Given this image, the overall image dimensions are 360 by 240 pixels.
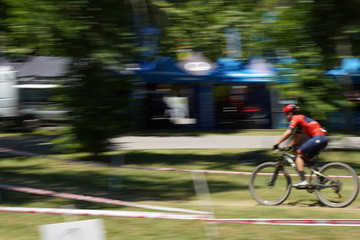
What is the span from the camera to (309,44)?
13367 millimetres

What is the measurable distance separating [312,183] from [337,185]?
16.7 inches

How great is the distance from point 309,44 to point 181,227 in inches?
290

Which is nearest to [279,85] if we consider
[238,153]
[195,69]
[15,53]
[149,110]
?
[238,153]

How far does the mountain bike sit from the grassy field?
205 mm

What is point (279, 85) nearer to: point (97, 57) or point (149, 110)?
point (97, 57)

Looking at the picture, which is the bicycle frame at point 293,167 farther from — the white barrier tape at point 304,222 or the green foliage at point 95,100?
the green foliage at point 95,100

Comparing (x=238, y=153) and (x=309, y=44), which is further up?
(x=309, y=44)

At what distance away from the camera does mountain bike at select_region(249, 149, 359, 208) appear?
9055 millimetres

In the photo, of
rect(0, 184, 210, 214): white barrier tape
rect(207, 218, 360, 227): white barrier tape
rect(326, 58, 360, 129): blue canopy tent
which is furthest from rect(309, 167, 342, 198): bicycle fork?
rect(326, 58, 360, 129): blue canopy tent

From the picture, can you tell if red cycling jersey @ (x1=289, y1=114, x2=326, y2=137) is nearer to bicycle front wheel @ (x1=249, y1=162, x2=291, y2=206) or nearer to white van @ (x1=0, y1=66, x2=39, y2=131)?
bicycle front wheel @ (x1=249, y1=162, x2=291, y2=206)

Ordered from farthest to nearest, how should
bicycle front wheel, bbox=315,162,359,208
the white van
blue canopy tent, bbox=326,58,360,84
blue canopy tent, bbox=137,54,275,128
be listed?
the white van, blue canopy tent, bbox=137,54,275,128, blue canopy tent, bbox=326,58,360,84, bicycle front wheel, bbox=315,162,359,208

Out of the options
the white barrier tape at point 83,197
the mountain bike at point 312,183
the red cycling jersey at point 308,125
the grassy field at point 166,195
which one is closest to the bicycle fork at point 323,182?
the mountain bike at point 312,183

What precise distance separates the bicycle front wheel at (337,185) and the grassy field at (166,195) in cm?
19

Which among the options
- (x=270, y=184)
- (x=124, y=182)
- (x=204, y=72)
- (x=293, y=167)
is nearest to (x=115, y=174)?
(x=124, y=182)
